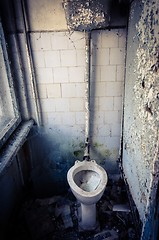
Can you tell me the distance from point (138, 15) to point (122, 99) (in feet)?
3.12

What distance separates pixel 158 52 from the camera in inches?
42.3

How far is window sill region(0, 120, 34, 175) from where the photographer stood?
1642 millimetres

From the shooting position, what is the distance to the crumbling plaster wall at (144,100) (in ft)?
3.74

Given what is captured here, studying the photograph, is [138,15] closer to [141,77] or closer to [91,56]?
[141,77]

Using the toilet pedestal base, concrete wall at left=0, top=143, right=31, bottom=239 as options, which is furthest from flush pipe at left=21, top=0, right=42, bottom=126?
the toilet pedestal base

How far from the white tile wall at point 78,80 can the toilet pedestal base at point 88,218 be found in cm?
79

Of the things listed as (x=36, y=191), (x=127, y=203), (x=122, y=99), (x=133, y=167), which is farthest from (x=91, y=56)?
(x=36, y=191)

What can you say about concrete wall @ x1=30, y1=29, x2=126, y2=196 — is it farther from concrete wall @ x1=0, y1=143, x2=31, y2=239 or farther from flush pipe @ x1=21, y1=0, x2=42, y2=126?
concrete wall @ x1=0, y1=143, x2=31, y2=239

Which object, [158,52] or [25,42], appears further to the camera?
[25,42]

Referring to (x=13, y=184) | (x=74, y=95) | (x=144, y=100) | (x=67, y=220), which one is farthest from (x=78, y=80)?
(x=67, y=220)

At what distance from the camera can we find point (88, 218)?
2008mm

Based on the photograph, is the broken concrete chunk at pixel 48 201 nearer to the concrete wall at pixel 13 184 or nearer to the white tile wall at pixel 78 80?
the concrete wall at pixel 13 184

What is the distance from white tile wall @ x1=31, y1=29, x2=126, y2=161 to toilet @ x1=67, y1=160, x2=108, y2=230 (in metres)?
0.44

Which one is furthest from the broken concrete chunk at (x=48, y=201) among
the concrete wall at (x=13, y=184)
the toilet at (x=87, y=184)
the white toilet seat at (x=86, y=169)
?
the white toilet seat at (x=86, y=169)
